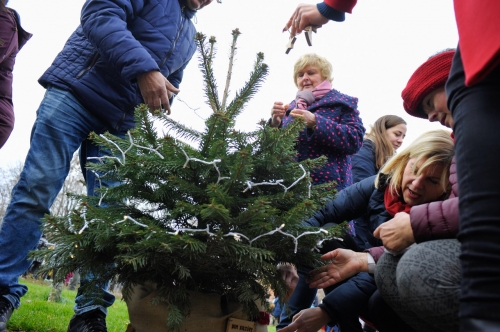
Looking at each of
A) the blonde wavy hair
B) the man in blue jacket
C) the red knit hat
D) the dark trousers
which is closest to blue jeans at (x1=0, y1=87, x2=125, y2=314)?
the man in blue jacket

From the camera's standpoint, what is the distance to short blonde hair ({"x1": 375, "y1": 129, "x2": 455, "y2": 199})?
1.96m

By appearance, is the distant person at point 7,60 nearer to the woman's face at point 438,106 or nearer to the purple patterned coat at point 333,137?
the purple patterned coat at point 333,137

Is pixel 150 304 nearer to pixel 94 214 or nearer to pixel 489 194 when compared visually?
pixel 94 214

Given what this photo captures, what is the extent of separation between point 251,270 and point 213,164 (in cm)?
42

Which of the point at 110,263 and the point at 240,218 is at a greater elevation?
the point at 240,218

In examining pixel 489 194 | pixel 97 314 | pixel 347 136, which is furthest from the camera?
pixel 347 136

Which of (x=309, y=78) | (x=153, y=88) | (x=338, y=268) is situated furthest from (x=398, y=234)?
(x=309, y=78)

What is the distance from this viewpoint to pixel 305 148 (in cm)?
300

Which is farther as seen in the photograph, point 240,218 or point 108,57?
point 108,57

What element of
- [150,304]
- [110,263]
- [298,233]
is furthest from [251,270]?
[110,263]

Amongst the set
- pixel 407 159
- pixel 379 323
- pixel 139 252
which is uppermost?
pixel 407 159

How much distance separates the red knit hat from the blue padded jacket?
1258 mm

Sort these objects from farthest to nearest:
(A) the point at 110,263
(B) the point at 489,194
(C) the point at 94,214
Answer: (A) the point at 110,263
(C) the point at 94,214
(B) the point at 489,194

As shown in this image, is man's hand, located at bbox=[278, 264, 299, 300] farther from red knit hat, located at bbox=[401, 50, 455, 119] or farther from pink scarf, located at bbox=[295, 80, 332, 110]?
pink scarf, located at bbox=[295, 80, 332, 110]
